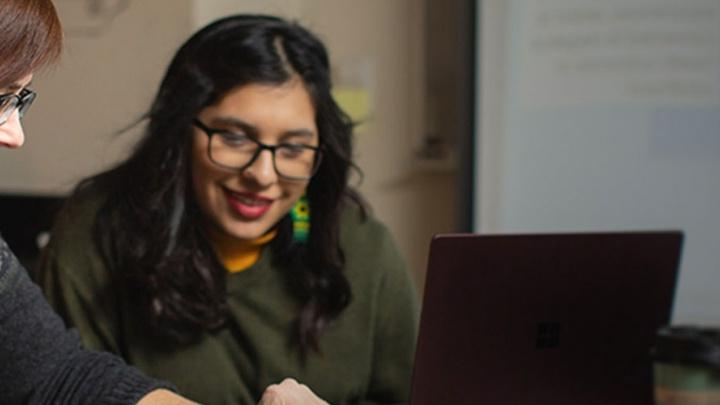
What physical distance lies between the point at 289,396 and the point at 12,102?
0.46 m

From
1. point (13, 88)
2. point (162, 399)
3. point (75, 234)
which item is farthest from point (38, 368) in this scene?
point (13, 88)

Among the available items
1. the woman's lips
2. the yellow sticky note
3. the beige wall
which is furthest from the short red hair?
the yellow sticky note

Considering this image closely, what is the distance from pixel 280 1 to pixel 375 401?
119cm

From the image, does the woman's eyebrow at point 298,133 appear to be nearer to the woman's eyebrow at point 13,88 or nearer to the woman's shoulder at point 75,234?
the woman's shoulder at point 75,234

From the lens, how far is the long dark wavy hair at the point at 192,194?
154cm

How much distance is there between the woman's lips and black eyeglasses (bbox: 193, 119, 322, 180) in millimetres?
43

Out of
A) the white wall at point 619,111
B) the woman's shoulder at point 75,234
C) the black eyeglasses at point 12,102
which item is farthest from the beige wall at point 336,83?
the black eyeglasses at point 12,102

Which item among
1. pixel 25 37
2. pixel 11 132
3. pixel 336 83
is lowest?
pixel 336 83

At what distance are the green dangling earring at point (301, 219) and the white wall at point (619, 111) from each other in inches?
42.4

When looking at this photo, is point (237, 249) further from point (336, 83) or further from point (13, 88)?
point (336, 83)

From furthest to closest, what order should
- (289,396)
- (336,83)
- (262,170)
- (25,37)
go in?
(336,83)
(262,170)
(289,396)
(25,37)

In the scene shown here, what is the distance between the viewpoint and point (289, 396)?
4.13ft

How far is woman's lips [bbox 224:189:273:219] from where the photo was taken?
1535mm

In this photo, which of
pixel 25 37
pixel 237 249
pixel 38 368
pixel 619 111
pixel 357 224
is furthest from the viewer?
pixel 619 111
